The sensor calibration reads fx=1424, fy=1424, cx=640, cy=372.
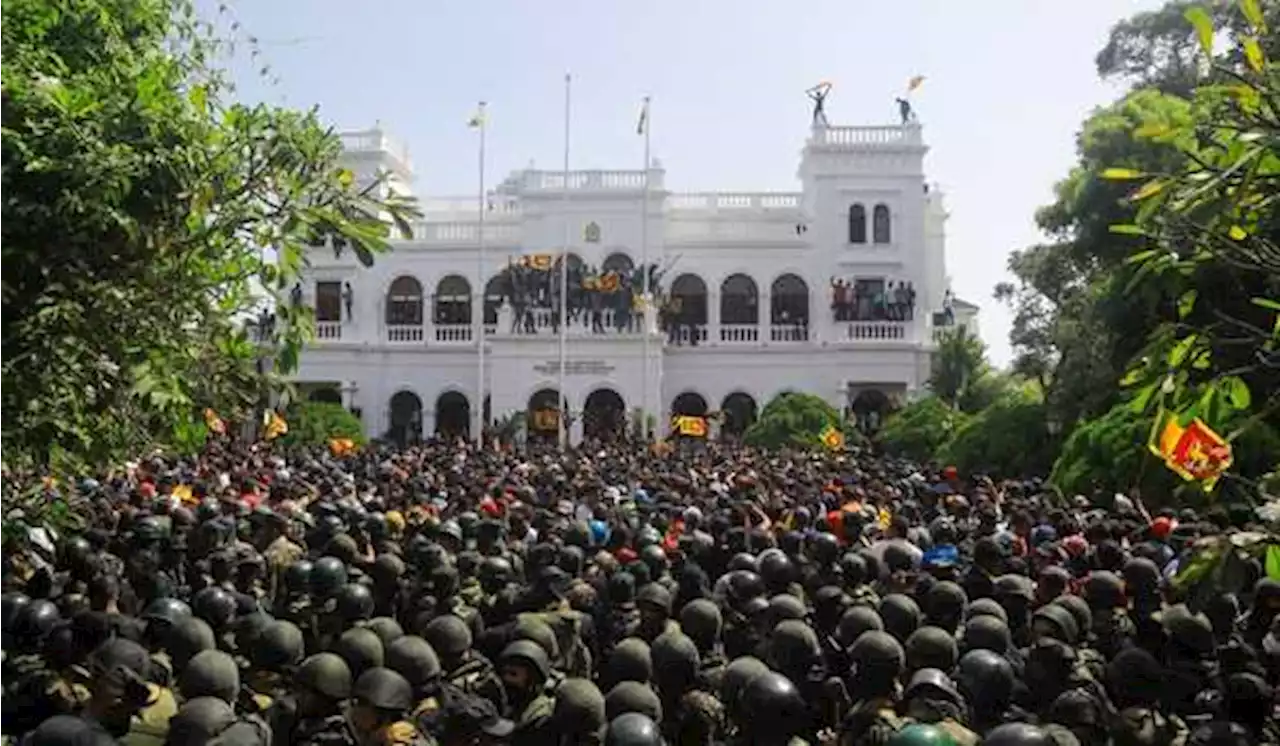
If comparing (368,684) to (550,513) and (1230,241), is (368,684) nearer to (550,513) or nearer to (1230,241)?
(1230,241)

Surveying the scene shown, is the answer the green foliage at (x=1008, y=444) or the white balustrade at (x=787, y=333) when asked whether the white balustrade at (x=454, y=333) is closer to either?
the white balustrade at (x=787, y=333)

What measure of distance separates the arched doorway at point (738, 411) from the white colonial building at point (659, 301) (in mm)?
73

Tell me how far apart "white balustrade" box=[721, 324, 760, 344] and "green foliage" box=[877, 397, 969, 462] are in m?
11.6

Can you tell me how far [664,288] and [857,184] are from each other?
641 cm

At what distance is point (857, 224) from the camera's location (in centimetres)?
4191

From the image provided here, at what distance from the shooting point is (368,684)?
4.95m

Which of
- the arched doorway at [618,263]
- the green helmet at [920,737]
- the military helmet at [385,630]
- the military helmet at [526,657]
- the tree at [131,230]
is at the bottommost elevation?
the military helmet at [385,630]

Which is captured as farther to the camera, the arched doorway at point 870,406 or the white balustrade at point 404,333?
the white balustrade at point 404,333

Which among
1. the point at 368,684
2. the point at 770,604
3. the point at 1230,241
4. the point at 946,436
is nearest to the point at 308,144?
the point at 368,684

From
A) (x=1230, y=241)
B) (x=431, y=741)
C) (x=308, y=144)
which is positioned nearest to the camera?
(x=1230, y=241)

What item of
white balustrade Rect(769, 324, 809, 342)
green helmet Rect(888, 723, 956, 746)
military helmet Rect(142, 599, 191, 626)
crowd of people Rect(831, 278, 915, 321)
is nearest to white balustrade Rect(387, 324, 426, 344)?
white balustrade Rect(769, 324, 809, 342)

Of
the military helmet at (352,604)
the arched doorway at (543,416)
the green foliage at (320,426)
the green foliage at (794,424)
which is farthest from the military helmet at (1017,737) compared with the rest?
the arched doorway at (543,416)

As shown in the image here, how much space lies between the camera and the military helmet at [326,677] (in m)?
5.25

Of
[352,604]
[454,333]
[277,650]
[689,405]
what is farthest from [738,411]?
[277,650]
